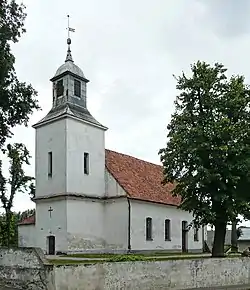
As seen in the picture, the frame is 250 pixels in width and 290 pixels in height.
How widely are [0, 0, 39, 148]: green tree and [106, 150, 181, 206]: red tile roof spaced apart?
1455 centimetres

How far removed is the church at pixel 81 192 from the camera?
34.2 metres

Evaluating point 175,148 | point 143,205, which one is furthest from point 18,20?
point 143,205

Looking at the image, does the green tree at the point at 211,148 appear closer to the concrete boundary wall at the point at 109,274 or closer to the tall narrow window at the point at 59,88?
the concrete boundary wall at the point at 109,274

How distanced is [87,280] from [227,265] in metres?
8.40

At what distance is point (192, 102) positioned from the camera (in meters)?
26.4

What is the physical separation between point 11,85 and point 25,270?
8.89 metres

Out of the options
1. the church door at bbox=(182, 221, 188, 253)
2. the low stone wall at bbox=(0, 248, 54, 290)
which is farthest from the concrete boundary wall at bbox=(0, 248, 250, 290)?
the church door at bbox=(182, 221, 188, 253)

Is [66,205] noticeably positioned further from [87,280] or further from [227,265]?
[87,280]

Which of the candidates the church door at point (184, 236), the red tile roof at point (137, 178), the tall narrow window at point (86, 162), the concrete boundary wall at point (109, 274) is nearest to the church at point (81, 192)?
the tall narrow window at point (86, 162)

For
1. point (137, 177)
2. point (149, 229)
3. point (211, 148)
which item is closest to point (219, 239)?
point (211, 148)

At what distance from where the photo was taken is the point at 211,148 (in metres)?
24.7

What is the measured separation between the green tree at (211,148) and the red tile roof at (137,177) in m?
9.81

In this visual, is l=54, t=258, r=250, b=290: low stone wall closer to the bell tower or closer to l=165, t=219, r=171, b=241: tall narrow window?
the bell tower

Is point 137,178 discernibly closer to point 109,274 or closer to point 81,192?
point 81,192
